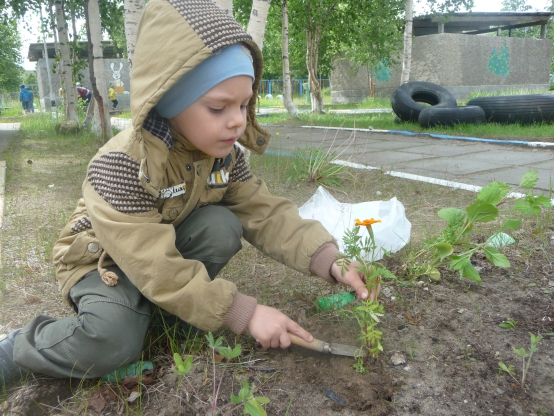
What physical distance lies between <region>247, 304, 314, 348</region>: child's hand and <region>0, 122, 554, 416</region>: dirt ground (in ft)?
0.33

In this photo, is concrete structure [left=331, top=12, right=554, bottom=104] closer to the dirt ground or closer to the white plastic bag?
the white plastic bag

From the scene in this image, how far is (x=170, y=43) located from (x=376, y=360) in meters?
1.09

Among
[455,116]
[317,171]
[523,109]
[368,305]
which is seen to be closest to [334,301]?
[368,305]

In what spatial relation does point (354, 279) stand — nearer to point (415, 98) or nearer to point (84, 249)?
point (84, 249)

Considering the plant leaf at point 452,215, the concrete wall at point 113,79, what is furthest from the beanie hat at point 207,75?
the concrete wall at point 113,79

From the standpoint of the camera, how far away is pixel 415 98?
8.88 metres

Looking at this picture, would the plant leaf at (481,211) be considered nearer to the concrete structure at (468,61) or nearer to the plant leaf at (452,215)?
the plant leaf at (452,215)

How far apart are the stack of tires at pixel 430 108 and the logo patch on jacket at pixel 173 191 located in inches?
249

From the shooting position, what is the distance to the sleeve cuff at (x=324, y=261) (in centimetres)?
160

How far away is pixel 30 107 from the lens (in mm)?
22016

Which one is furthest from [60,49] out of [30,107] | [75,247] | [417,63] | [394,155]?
[30,107]

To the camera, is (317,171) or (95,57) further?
(95,57)

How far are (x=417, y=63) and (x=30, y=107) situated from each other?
56.9 ft

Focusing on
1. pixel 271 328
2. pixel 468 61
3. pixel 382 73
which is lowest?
pixel 271 328
